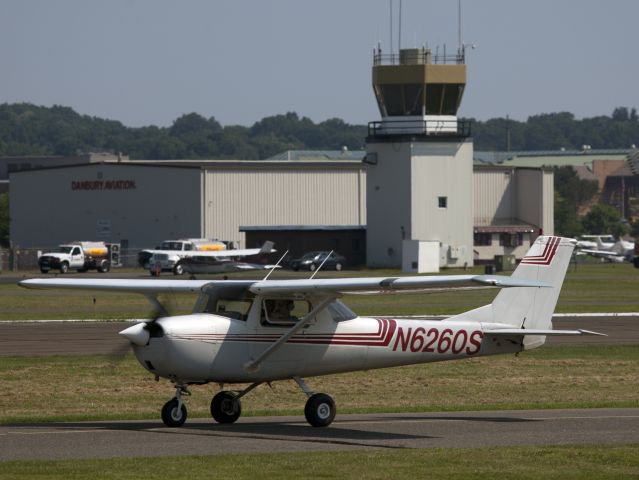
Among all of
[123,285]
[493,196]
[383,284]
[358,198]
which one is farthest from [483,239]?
[383,284]

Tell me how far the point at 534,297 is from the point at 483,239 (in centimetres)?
7124

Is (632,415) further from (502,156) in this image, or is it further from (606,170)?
(606,170)

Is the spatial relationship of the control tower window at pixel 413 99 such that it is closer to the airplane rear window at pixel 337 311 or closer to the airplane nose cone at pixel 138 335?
the airplane rear window at pixel 337 311

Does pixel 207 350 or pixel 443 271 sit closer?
pixel 207 350

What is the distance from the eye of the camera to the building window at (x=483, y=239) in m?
90.9

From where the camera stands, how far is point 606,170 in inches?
7269

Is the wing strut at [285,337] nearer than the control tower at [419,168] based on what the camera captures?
Yes

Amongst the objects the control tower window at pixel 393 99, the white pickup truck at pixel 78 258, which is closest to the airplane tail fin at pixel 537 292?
the control tower window at pixel 393 99

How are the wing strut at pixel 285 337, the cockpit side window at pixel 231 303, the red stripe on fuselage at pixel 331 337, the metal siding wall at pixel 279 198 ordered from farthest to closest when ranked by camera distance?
1. the metal siding wall at pixel 279 198
2. the cockpit side window at pixel 231 303
3. the wing strut at pixel 285 337
4. the red stripe on fuselage at pixel 331 337

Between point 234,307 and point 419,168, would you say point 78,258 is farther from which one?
point 234,307

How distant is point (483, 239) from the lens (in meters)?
91.2

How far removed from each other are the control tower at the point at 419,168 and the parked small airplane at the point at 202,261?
26.9 ft

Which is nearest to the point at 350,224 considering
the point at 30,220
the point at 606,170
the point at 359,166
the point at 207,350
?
the point at 359,166

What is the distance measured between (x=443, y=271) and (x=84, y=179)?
29693mm
